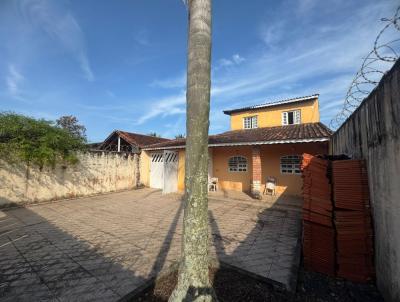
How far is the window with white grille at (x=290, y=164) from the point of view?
428 inches

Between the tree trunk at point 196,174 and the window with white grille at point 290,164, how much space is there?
377 inches

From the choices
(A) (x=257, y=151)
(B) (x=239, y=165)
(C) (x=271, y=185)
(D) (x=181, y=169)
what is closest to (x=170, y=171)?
(D) (x=181, y=169)

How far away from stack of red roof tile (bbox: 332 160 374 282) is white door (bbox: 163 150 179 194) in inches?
379

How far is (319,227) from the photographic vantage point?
12.5 ft

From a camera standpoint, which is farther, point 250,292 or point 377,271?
point 377,271

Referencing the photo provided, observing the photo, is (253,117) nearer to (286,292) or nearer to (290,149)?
(290,149)

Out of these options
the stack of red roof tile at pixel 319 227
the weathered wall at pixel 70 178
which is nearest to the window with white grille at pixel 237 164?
the weathered wall at pixel 70 178

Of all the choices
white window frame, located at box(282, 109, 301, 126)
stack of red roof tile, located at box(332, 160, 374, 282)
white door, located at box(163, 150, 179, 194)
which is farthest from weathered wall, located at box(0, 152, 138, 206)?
stack of red roof tile, located at box(332, 160, 374, 282)

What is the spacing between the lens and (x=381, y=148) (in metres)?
3.02

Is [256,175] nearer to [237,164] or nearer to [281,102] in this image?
[237,164]

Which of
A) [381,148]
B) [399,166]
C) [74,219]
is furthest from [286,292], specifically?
[74,219]

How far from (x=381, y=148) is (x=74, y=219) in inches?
321

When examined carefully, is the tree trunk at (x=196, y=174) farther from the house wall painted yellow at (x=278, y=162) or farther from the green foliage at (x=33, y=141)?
the house wall painted yellow at (x=278, y=162)

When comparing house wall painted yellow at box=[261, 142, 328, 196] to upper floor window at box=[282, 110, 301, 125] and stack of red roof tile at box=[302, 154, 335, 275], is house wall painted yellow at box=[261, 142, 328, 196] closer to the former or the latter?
upper floor window at box=[282, 110, 301, 125]
